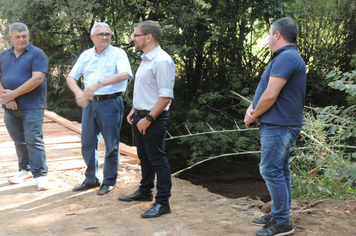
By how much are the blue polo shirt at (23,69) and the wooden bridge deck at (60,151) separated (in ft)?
3.58

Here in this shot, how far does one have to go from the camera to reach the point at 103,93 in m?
3.67

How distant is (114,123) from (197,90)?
18.7 ft

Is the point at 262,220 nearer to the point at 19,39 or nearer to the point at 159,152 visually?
the point at 159,152

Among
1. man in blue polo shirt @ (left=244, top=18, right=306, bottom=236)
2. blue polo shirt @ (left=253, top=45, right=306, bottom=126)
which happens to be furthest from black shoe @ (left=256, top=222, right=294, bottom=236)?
blue polo shirt @ (left=253, top=45, right=306, bottom=126)

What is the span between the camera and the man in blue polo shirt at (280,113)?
8.55 ft

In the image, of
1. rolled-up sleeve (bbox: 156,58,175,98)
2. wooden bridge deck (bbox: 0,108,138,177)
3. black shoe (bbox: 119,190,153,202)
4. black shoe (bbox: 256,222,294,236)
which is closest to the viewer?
black shoe (bbox: 256,222,294,236)

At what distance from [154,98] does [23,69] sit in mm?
1589

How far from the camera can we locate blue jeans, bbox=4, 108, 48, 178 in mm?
3838

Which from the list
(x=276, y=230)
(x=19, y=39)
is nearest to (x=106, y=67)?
(x=19, y=39)

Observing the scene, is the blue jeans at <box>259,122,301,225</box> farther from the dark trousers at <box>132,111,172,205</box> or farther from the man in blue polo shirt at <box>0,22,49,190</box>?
the man in blue polo shirt at <box>0,22,49,190</box>

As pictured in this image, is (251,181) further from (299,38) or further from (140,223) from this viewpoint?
(140,223)

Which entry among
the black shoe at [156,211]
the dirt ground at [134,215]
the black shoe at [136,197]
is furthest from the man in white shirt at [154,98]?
the black shoe at [136,197]

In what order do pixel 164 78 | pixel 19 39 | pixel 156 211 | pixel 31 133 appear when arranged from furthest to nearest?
1. pixel 31 133
2. pixel 19 39
3. pixel 156 211
4. pixel 164 78

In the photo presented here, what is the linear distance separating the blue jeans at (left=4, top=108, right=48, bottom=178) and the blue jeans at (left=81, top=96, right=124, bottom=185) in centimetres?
50
